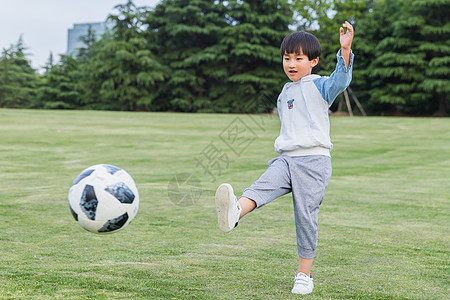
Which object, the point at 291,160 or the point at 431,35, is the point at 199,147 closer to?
the point at 291,160

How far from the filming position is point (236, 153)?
1400 cm

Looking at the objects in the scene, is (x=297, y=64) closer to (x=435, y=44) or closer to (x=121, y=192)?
(x=121, y=192)

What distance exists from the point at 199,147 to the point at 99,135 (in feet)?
14.3

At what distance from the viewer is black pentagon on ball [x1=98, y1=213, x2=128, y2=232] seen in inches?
140

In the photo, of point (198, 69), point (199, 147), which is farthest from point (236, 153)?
point (198, 69)

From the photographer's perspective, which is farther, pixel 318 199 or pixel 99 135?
pixel 99 135

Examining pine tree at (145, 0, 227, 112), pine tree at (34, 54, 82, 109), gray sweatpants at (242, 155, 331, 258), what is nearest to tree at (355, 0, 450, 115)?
pine tree at (145, 0, 227, 112)

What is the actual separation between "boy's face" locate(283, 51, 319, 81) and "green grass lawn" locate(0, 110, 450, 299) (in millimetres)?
1387

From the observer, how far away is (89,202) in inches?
138

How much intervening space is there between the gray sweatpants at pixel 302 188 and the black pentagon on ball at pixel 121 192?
815 mm

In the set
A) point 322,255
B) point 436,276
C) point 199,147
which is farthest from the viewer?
point 199,147

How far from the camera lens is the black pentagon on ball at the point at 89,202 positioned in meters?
3.50

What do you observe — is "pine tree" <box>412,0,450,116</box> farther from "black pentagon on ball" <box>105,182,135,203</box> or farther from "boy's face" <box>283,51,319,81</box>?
"black pentagon on ball" <box>105,182,135,203</box>

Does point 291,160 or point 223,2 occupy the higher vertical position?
point 223,2
